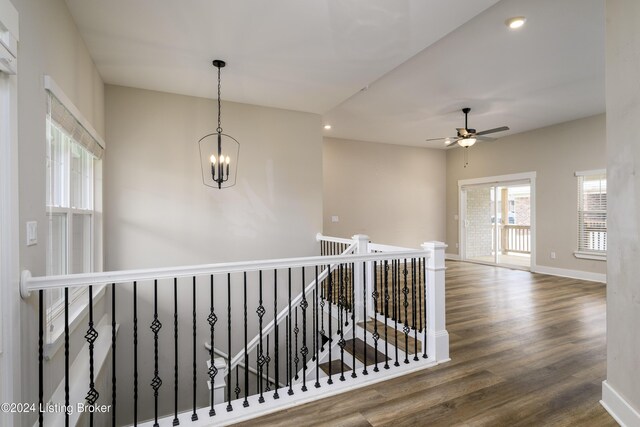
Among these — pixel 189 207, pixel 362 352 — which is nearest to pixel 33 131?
pixel 189 207

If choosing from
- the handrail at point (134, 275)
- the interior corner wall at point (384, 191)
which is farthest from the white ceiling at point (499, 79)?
the handrail at point (134, 275)

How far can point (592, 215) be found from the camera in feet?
19.2

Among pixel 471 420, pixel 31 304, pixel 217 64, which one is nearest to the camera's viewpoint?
pixel 31 304

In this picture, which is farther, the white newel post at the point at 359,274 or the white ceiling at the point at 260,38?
the white newel post at the point at 359,274

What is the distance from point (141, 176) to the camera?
4.06 m

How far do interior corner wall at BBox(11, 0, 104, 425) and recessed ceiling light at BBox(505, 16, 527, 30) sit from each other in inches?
140

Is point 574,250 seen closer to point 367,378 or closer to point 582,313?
point 582,313

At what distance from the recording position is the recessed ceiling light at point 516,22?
2.85m

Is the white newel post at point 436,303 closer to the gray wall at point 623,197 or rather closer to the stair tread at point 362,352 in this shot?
the stair tread at point 362,352

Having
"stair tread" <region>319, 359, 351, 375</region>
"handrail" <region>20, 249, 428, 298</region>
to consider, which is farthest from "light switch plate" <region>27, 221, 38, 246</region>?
"stair tread" <region>319, 359, 351, 375</region>

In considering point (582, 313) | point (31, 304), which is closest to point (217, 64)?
point (31, 304)

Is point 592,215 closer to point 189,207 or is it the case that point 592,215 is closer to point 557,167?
point 557,167

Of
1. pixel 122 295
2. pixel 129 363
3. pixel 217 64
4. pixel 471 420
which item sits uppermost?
pixel 217 64

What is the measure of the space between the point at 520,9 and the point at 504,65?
1.12 metres
